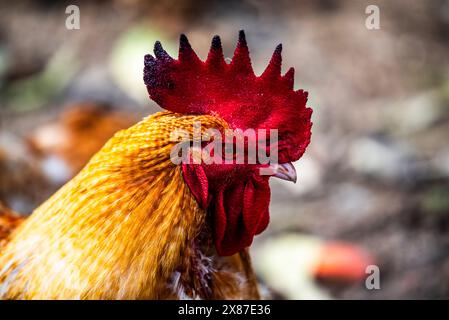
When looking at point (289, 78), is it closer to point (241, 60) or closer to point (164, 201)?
point (241, 60)

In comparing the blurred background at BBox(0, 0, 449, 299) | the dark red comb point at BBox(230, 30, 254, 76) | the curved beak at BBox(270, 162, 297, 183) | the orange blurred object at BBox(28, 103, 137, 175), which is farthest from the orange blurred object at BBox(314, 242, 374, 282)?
the dark red comb point at BBox(230, 30, 254, 76)

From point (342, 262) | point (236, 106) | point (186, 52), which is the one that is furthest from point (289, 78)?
point (342, 262)

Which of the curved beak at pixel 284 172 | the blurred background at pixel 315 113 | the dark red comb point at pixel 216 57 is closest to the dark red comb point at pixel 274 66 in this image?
the dark red comb point at pixel 216 57

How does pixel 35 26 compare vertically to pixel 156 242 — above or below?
above

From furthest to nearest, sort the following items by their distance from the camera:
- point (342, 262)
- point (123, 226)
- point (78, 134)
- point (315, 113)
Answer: point (315, 113), point (342, 262), point (78, 134), point (123, 226)

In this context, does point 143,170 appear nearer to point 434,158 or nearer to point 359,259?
point 359,259

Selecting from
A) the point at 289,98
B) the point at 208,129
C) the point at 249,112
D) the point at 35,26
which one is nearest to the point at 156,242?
the point at 208,129

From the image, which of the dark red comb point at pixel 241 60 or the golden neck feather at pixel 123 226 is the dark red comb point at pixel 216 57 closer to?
the dark red comb point at pixel 241 60
